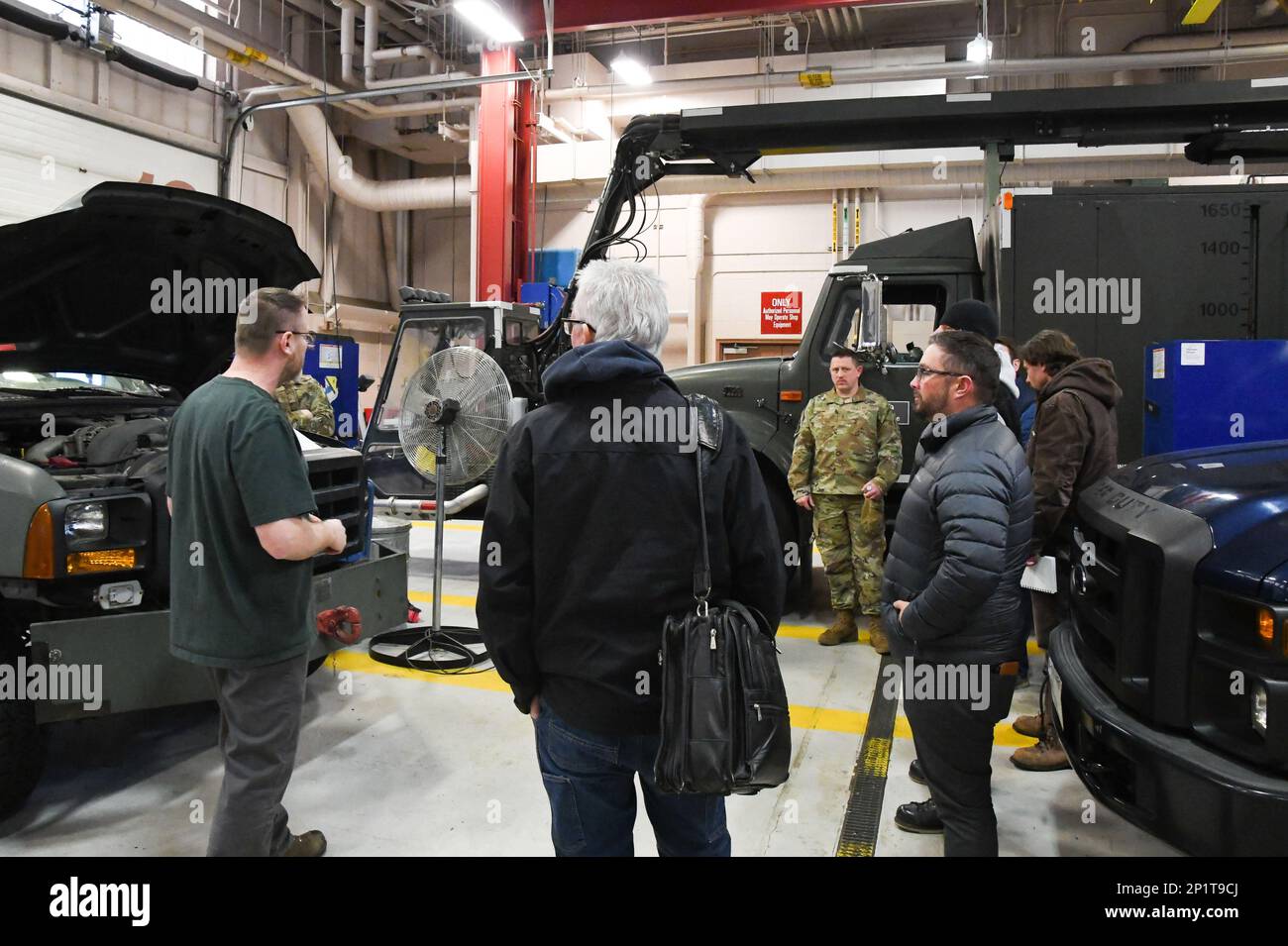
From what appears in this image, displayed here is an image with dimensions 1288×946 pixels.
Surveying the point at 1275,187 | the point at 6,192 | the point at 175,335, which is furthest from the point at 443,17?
the point at 1275,187

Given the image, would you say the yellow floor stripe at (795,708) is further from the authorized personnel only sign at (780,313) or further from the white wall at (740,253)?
the authorized personnel only sign at (780,313)

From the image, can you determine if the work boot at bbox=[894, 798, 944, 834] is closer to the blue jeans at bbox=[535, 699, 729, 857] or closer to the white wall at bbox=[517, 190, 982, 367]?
the blue jeans at bbox=[535, 699, 729, 857]

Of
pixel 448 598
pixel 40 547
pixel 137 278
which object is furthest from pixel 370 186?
Answer: pixel 40 547

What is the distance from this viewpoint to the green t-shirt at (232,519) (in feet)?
7.29

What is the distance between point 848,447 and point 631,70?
363 inches

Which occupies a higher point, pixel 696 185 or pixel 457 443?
pixel 696 185

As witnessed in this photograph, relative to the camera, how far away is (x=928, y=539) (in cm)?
237

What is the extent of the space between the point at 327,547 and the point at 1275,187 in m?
4.96

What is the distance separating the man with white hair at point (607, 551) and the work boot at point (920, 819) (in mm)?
1444

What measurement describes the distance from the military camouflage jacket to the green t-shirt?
3374mm

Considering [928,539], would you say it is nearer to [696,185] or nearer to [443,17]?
[696,185]

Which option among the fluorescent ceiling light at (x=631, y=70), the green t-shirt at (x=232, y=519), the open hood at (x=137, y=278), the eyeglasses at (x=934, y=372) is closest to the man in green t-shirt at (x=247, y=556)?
the green t-shirt at (x=232, y=519)

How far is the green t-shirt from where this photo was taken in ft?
7.29

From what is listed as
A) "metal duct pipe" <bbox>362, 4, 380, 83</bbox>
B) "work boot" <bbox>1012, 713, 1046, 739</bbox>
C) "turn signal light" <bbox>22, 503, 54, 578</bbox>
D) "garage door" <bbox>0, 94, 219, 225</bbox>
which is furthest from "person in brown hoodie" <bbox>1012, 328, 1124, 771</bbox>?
"metal duct pipe" <bbox>362, 4, 380, 83</bbox>
